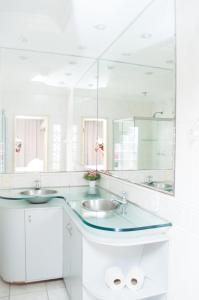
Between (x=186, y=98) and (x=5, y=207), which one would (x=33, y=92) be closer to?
(x=5, y=207)

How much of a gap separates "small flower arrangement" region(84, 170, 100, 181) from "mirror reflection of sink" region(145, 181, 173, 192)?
128cm

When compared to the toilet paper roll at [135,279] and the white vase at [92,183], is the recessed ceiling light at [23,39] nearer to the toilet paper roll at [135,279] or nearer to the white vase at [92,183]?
the white vase at [92,183]

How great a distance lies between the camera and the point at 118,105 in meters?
3.19

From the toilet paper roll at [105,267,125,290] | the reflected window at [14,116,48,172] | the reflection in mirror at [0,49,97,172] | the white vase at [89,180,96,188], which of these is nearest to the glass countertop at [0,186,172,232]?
the toilet paper roll at [105,267,125,290]

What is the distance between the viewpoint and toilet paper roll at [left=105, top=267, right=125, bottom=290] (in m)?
1.82

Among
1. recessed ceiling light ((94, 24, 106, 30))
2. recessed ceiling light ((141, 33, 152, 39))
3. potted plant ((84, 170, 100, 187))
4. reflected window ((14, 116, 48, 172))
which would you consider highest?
recessed ceiling light ((94, 24, 106, 30))

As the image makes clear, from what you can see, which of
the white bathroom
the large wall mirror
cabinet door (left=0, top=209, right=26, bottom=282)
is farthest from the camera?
cabinet door (left=0, top=209, right=26, bottom=282)

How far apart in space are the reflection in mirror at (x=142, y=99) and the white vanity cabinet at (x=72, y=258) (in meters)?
0.73

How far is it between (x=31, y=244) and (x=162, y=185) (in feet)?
5.37

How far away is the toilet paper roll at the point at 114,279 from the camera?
1818 millimetres

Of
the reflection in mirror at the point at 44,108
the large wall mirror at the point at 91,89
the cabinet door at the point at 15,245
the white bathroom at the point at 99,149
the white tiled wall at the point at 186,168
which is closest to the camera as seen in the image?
the white tiled wall at the point at 186,168

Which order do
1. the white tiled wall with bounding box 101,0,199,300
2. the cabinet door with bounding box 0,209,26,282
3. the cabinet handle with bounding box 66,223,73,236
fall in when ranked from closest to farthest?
1. the white tiled wall with bounding box 101,0,199,300
2. the cabinet handle with bounding box 66,223,73,236
3. the cabinet door with bounding box 0,209,26,282

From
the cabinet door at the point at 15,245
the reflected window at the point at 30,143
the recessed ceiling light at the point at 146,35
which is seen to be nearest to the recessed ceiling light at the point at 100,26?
the recessed ceiling light at the point at 146,35

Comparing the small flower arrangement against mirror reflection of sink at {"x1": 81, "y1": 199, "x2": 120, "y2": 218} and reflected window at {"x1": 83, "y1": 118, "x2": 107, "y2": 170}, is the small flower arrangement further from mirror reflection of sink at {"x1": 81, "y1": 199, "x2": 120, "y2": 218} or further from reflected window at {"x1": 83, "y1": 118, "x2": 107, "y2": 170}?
mirror reflection of sink at {"x1": 81, "y1": 199, "x2": 120, "y2": 218}
